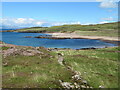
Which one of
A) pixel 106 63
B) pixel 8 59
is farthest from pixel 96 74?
pixel 8 59

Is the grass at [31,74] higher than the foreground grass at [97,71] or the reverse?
higher

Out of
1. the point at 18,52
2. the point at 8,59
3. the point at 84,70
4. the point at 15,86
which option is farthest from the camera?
the point at 18,52

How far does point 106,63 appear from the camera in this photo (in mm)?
31406

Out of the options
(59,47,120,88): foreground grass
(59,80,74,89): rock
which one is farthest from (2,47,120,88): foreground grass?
(59,80,74,89): rock

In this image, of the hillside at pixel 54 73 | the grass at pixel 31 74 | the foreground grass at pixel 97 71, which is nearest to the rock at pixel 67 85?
the hillside at pixel 54 73

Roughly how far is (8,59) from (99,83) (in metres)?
19.0

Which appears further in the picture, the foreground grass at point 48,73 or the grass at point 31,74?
the foreground grass at point 48,73

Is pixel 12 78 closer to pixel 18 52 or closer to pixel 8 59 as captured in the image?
pixel 8 59

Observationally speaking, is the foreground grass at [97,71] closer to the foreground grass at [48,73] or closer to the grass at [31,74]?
the foreground grass at [48,73]

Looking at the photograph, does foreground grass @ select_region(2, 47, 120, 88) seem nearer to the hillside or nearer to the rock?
the hillside

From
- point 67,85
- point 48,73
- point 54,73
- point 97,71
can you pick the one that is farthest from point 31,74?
point 97,71

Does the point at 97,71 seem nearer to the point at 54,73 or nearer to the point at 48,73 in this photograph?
the point at 54,73

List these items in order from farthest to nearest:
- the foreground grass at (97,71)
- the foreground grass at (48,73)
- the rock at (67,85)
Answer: the foreground grass at (97,71), the foreground grass at (48,73), the rock at (67,85)

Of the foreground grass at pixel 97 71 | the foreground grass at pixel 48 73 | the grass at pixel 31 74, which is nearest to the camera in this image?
the grass at pixel 31 74
